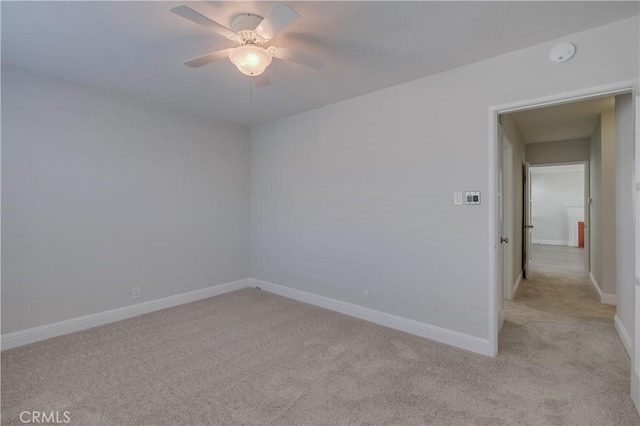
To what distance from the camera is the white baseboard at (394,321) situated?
8.71 ft

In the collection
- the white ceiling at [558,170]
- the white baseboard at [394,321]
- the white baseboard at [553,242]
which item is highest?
the white ceiling at [558,170]

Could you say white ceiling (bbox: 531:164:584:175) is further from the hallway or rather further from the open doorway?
the hallway

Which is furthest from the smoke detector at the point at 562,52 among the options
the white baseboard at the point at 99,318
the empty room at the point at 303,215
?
the white baseboard at the point at 99,318

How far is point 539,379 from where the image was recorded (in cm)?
219

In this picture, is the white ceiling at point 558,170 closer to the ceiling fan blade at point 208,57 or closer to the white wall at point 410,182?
the white wall at point 410,182

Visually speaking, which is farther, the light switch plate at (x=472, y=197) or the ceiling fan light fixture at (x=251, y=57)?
the light switch plate at (x=472, y=197)

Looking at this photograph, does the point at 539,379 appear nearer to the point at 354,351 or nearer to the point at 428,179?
the point at 354,351

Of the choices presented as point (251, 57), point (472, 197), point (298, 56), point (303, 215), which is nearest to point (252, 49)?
Result: point (251, 57)

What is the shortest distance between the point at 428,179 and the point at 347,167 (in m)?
0.98

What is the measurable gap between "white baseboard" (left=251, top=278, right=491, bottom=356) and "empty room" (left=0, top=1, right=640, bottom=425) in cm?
2

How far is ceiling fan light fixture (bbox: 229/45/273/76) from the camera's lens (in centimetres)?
193

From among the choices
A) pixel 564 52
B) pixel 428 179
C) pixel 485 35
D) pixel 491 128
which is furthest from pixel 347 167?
pixel 564 52

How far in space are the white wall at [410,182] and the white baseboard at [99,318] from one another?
1.07 m

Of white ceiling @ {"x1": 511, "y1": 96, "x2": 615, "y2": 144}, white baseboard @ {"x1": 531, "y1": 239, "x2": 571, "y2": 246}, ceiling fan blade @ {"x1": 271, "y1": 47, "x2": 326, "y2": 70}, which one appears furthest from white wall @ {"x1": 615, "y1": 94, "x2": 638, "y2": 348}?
white baseboard @ {"x1": 531, "y1": 239, "x2": 571, "y2": 246}
